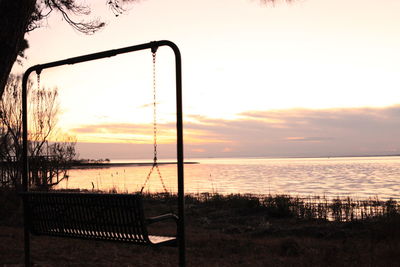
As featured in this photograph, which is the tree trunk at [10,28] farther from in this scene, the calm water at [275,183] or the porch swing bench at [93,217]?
the calm water at [275,183]

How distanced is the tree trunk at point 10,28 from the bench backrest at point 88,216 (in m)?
1.40

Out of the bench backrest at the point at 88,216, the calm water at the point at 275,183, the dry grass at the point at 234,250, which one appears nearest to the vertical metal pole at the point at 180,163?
the bench backrest at the point at 88,216

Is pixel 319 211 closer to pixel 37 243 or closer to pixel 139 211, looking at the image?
pixel 37 243

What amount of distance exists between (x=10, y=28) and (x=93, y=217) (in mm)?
2074

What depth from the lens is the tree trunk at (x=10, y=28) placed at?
13.2ft

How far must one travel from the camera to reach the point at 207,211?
1524 centimetres

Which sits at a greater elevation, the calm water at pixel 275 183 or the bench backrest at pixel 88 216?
the bench backrest at pixel 88 216

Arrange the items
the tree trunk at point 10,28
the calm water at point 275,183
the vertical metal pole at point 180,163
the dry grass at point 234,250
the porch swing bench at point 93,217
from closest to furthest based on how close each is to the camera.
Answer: the porch swing bench at point 93,217 → the vertical metal pole at point 180,163 → the tree trunk at point 10,28 → the dry grass at point 234,250 → the calm water at point 275,183

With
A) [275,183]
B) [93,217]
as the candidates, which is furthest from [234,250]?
[275,183]

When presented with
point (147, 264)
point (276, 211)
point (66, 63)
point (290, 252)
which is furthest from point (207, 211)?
point (66, 63)

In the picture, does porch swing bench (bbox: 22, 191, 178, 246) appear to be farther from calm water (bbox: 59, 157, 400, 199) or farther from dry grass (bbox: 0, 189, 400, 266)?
calm water (bbox: 59, 157, 400, 199)

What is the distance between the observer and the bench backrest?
379 cm

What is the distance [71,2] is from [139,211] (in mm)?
4662

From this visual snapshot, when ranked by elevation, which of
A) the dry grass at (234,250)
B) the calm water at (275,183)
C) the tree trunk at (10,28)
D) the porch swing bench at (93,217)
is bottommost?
the calm water at (275,183)
